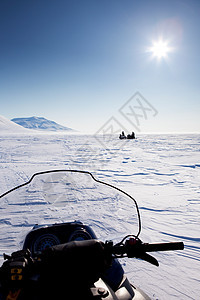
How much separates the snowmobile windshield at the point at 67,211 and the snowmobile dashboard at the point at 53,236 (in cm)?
112

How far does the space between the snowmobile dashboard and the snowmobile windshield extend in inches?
44.1

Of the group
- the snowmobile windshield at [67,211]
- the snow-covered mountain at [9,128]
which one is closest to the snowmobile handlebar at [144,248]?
the snowmobile windshield at [67,211]

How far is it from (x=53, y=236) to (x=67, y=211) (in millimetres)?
2802

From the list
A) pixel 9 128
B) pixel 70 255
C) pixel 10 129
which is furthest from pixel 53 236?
pixel 9 128

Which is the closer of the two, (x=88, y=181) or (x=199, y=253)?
(x=199, y=253)

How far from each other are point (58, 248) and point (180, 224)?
390 centimetres

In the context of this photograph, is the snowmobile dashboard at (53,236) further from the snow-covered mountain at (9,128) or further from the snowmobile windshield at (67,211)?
the snow-covered mountain at (9,128)

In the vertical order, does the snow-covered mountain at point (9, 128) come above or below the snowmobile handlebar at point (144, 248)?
above

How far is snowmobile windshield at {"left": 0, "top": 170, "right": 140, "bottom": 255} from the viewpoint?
140 inches

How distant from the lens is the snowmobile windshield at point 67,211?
3547 millimetres

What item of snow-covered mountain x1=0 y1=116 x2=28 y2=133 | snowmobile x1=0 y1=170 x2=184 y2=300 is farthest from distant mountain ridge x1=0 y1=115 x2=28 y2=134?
snowmobile x1=0 y1=170 x2=184 y2=300

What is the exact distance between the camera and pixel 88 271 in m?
0.96

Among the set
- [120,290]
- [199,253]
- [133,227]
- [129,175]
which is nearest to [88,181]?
[129,175]

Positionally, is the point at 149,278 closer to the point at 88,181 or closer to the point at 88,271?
the point at 88,271
